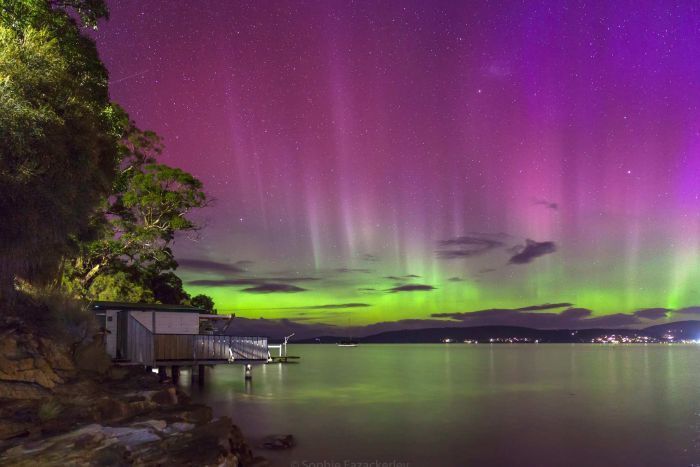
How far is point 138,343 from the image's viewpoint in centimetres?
2625

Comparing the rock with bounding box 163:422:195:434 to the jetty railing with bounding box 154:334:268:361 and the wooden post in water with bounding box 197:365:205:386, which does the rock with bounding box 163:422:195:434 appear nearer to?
the jetty railing with bounding box 154:334:268:361

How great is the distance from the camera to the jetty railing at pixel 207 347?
29.4 m

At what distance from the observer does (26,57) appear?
15820mm

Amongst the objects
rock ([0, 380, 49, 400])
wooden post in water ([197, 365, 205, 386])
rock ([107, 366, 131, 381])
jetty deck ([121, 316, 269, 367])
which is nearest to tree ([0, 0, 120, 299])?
rock ([0, 380, 49, 400])

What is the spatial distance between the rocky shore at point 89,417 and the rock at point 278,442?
4773 mm

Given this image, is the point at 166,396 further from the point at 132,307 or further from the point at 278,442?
the point at 132,307

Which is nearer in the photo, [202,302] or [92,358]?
[92,358]

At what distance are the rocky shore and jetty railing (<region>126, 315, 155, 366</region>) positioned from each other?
7766 millimetres

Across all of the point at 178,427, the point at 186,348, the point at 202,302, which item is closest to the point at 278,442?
the point at 178,427

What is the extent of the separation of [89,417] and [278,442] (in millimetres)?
10123

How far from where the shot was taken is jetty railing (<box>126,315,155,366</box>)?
25.9m

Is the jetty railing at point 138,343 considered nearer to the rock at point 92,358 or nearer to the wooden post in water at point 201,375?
the rock at point 92,358

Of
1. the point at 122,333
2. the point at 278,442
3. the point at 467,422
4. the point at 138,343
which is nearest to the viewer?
the point at 278,442

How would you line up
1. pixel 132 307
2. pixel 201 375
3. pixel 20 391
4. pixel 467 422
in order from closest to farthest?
pixel 20 391 < pixel 132 307 < pixel 467 422 < pixel 201 375
